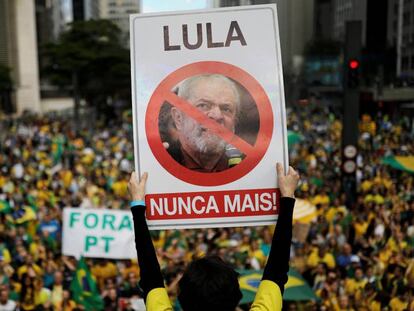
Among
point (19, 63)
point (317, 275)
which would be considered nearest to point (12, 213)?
point (317, 275)

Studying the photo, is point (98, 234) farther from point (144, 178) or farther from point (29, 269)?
point (144, 178)

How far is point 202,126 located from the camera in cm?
241

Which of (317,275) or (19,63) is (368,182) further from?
(19,63)

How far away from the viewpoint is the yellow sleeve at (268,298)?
1.84 m

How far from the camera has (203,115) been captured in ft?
7.92

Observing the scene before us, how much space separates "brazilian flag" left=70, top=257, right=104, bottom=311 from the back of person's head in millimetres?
5866

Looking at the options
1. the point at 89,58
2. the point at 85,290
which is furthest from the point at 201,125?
the point at 89,58

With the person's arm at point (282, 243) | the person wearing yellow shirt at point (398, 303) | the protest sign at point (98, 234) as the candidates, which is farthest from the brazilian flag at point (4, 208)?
the person's arm at point (282, 243)

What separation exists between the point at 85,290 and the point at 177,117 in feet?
18.8

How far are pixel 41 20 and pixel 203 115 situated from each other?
77.5 metres

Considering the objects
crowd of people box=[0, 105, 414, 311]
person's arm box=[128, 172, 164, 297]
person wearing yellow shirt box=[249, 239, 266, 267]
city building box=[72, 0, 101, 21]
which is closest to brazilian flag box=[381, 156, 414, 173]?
crowd of people box=[0, 105, 414, 311]

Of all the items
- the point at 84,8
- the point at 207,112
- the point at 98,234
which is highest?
the point at 84,8

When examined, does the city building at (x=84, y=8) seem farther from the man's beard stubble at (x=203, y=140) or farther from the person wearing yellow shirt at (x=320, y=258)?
the man's beard stubble at (x=203, y=140)

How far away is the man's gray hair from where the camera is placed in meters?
2.42
